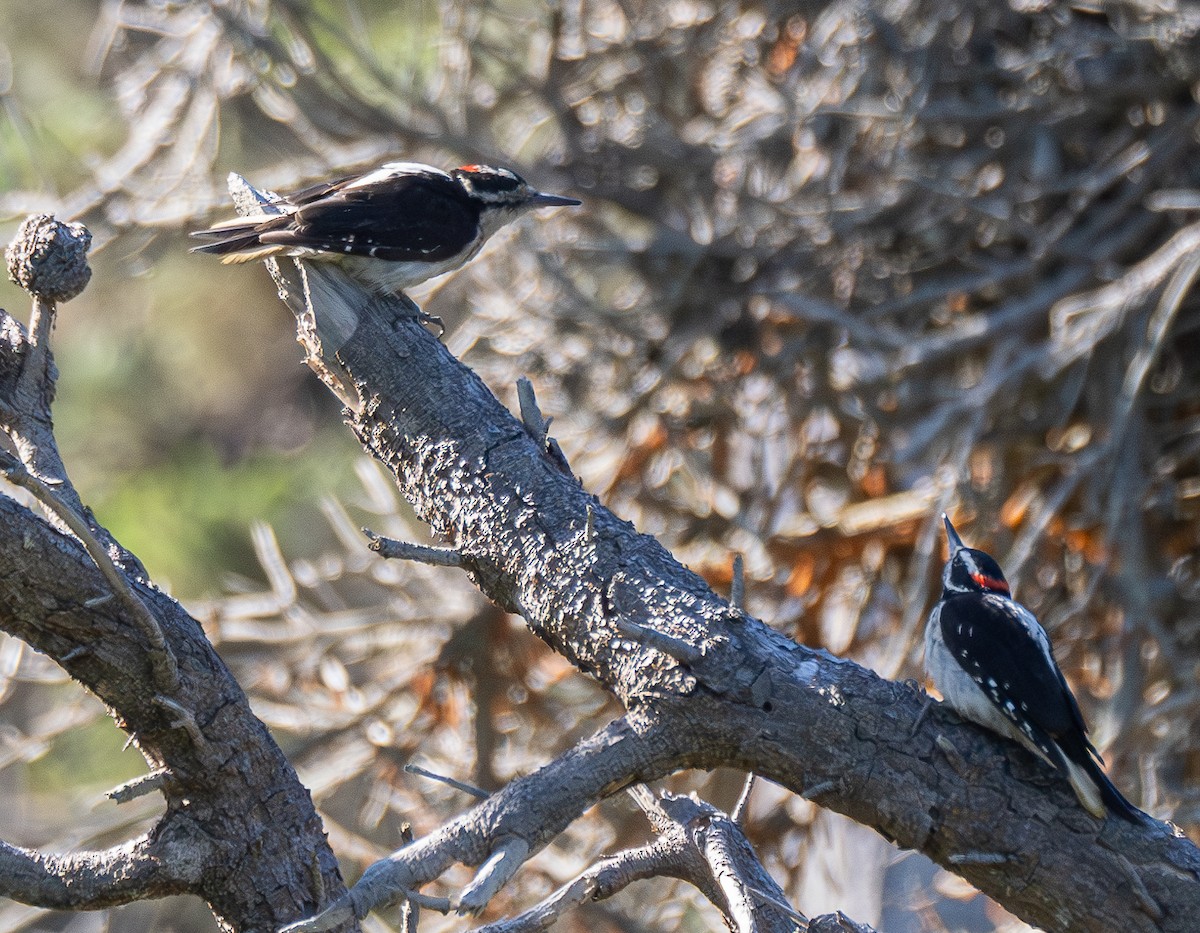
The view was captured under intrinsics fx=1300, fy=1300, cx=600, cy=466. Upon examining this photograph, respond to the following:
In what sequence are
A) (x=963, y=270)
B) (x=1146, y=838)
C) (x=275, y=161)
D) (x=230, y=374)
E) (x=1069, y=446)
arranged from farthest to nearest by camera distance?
(x=230, y=374)
(x=275, y=161)
(x=963, y=270)
(x=1069, y=446)
(x=1146, y=838)

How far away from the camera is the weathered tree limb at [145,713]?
1.90 metres

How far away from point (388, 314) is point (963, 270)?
2718mm

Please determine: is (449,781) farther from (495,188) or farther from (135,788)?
(495,188)

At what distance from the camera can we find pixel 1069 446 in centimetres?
427

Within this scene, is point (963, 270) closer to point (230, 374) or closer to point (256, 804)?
point (256, 804)

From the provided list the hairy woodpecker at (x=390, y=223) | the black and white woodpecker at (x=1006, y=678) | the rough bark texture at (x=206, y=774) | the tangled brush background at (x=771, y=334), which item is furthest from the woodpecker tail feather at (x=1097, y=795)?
the tangled brush background at (x=771, y=334)

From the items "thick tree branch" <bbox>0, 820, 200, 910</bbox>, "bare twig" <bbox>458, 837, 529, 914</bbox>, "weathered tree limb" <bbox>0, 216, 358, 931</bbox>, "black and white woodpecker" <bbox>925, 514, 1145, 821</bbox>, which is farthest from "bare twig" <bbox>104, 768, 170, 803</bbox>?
"black and white woodpecker" <bbox>925, 514, 1145, 821</bbox>

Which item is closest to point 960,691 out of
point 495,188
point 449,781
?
point 449,781

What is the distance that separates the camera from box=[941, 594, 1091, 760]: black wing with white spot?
6.98ft

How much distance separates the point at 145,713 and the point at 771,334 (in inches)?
126

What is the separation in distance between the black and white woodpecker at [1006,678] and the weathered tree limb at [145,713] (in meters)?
1.11

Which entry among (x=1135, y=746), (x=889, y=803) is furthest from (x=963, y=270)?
(x=889, y=803)

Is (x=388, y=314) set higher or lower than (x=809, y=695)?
higher

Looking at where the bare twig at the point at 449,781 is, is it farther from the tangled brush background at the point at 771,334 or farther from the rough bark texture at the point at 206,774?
the tangled brush background at the point at 771,334
